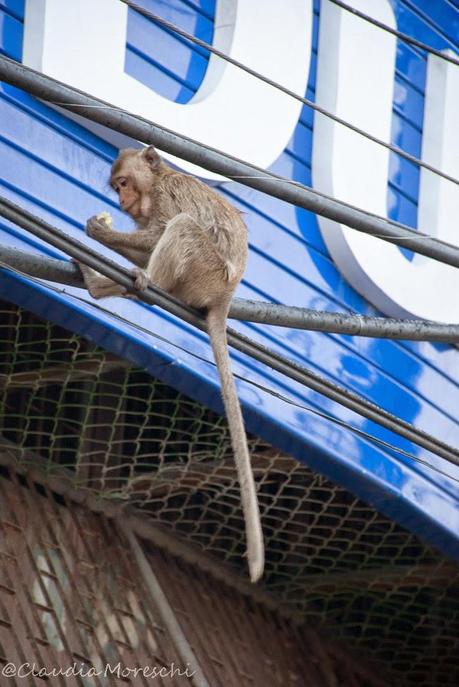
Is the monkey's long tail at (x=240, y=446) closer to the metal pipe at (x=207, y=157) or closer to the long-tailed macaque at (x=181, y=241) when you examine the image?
the long-tailed macaque at (x=181, y=241)

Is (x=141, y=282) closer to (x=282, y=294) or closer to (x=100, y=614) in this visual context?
(x=282, y=294)

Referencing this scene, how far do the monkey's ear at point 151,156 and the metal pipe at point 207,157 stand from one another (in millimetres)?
1055

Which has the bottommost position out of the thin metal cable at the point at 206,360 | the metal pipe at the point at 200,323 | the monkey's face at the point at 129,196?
the thin metal cable at the point at 206,360

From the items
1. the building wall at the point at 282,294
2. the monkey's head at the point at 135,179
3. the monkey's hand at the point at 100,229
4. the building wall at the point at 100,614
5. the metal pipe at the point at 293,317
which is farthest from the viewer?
the building wall at the point at 100,614

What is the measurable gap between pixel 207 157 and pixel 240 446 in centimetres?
118

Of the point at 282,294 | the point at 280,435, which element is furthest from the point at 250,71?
the point at 280,435

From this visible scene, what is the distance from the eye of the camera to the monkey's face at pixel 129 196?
707 centimetres

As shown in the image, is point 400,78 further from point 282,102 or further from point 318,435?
point 318,435

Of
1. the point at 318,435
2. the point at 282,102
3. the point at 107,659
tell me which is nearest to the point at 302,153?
the point at 282,102

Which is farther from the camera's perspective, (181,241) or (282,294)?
(282,294)

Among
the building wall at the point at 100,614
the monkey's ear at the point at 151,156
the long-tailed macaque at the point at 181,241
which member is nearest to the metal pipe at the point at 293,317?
the long-tailed macaque at the point at 181,241

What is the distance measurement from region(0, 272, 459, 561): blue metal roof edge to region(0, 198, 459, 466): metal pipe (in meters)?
1.37

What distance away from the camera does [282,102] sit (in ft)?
29.2

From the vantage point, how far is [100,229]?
6.52 metres
